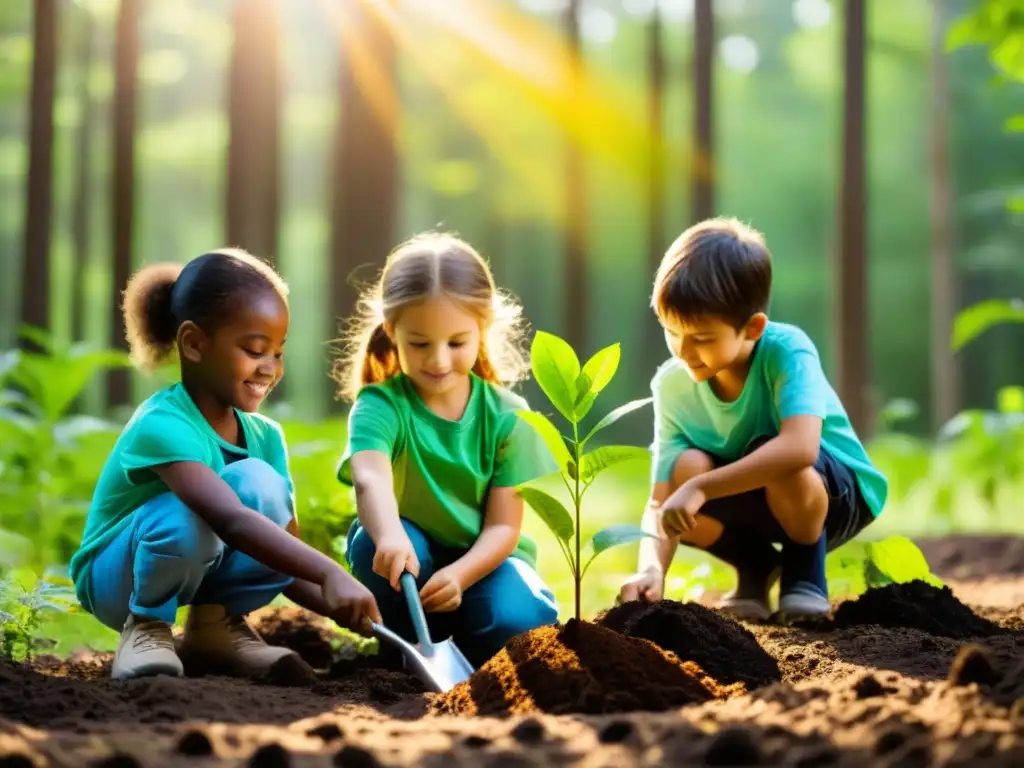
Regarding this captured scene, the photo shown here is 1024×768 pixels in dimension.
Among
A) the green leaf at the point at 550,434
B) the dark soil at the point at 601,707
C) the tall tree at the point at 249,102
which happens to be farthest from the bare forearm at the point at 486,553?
the tall tree at the point at 249,102

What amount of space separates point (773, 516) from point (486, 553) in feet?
3.00

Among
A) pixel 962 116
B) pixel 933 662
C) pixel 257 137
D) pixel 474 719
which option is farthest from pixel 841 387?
pixel 962 116

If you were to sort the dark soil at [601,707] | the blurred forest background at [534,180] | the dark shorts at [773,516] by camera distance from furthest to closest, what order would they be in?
the blurred forest background at [534,180] < the dark shorts at [773,516] < the dark soil at [601,707]

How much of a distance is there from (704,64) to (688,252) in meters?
5.98

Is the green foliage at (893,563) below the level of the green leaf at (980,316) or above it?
below

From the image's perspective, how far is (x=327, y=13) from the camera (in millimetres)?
8047

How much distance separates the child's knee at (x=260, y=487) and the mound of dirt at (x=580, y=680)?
24.3 inches

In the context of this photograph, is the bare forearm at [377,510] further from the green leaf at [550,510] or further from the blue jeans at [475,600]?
the green leaf at [550,510]

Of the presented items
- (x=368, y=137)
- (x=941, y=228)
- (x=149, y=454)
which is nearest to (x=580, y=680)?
(x=149, y=454)

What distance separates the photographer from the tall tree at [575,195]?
507 inches

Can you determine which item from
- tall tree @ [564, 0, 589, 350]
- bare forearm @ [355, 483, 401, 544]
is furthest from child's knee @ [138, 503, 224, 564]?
tall tree @ [564, 0, 589, 350]

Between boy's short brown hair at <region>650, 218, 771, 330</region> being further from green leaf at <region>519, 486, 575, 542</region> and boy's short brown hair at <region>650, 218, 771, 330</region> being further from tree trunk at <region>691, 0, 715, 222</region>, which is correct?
tree trunk at <region>691, 0, 715, 222</region>

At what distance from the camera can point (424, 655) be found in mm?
2479

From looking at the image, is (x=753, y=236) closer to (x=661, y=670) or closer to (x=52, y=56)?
(x=661, y=670)
